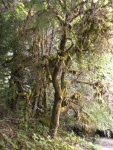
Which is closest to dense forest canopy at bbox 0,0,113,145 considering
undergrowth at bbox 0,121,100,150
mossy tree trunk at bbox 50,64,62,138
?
mossy tree trunk at bbox 50,64,62,138

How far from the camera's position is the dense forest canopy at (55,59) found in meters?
5.76

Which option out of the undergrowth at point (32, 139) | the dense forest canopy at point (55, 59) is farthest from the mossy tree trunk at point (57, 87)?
the undergrowth at point (32, 139)

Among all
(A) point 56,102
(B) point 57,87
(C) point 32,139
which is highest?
(B) point 57,87

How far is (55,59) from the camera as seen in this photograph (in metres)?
6.20

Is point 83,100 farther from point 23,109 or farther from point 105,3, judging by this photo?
point 105,3

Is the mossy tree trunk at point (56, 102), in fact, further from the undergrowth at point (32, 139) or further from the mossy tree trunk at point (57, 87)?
the undergrowth at point (32, 139)

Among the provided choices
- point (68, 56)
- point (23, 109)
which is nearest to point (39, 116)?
point (23, 109)

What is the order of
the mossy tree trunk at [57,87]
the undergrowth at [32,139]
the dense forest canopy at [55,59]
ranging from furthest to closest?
the mossy tree trunk at [57,87], the dense forest canopy at [55,59], the undergrowth at [32,139]

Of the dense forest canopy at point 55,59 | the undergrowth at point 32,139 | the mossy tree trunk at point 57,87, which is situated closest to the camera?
the undergrowth at point 32,139

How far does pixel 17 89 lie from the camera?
7340mm

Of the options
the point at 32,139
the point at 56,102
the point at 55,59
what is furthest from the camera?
the point at 56,102

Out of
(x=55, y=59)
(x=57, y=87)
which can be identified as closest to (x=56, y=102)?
(x=57, y=87)

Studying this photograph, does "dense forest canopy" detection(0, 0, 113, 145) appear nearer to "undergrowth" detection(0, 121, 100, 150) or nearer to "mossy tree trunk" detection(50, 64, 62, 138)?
"mossy tree trunk" detection(50, 64, 62, 138)

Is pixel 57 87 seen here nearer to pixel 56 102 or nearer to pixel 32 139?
pixel 56 102
